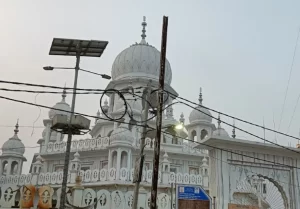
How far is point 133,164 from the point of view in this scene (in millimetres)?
26484

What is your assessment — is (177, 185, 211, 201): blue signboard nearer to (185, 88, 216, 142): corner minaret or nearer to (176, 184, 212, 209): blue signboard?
(176, 184, 212, 209): blue signboard

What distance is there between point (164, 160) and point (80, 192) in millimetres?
9759

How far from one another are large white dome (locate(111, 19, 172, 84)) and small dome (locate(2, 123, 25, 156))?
9.04 meters

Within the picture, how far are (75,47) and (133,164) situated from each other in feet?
45.1

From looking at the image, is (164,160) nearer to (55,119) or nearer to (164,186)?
(164,186)

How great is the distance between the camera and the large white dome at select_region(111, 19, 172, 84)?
32.3 m

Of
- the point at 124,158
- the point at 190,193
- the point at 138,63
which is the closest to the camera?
the point at 190,193

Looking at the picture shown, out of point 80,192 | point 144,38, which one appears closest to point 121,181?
point 80,192

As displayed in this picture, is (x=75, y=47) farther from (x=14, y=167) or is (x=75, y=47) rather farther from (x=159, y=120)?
(x=14, y=167)

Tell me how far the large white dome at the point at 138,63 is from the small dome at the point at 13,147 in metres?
9.04

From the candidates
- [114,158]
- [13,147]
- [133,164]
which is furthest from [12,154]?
[133,164]

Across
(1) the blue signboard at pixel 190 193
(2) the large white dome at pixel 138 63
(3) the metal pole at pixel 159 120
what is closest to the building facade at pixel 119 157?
(2) the large white dome at pixel 138 63

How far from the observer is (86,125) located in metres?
12.6

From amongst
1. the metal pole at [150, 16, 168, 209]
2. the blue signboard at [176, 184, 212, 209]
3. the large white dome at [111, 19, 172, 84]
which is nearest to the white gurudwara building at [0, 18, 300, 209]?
the large white dome at [111, 19, 172, 84]
